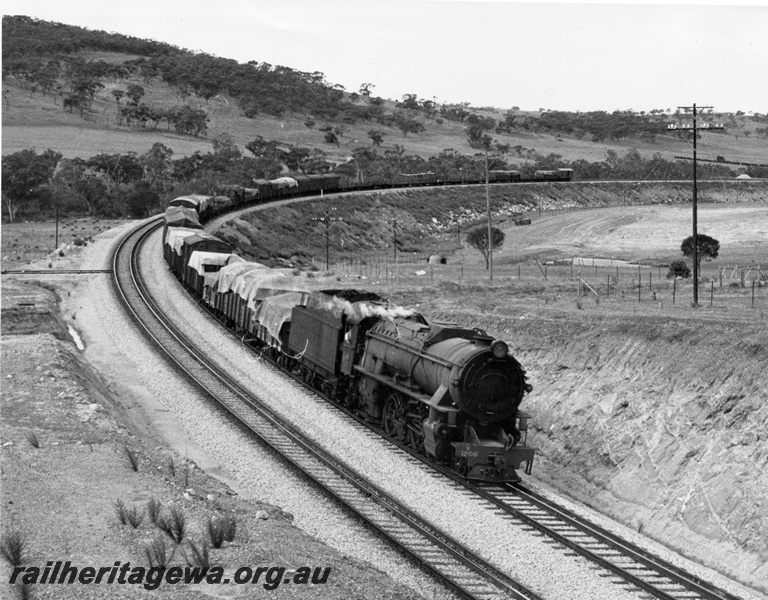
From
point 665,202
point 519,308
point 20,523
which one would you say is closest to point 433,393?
point 20,523

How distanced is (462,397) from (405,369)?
3.06 meters

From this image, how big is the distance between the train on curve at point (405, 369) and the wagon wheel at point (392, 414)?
0.09ft

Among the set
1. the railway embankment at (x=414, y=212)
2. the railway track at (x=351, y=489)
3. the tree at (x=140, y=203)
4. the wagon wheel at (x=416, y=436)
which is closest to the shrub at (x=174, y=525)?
the railway track at (x=351, y=489)

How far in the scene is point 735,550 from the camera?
19.3 metres

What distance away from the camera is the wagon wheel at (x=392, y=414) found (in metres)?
24.8

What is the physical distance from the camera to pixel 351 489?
21.0m

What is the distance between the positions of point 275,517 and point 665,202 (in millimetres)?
126248

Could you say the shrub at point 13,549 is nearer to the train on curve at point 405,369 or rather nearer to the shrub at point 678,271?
the train on curve at point 405,369

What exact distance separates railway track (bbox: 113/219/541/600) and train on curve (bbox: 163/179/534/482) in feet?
7.44

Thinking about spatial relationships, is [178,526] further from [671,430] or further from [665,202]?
[665,202]

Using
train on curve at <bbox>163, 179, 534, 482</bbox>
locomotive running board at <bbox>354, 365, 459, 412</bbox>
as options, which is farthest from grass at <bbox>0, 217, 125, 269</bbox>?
locomotive running board at <bbox>354, 365, 459, 412</bbox>

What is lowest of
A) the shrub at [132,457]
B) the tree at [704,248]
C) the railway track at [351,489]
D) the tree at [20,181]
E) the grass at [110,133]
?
the railway track at [351,489]

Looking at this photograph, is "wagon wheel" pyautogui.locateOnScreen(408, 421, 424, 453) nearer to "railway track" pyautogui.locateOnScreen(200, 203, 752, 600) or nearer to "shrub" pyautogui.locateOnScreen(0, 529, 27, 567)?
"railway track" pyautogui.locateOnScreen(200, 203, 752, 600)

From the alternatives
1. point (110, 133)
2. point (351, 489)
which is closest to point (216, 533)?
point (351, 489)
